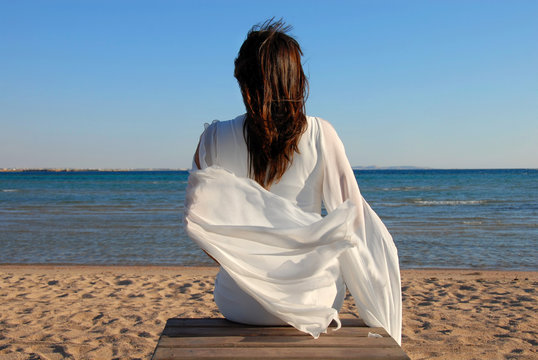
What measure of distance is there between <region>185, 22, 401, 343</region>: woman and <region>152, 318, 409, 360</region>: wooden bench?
0.06m

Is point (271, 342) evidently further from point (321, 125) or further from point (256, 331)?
point (321, 125)

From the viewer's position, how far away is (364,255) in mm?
2166

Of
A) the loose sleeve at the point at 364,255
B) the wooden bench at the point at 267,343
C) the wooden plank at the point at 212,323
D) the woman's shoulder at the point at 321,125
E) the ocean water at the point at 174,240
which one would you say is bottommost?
the ocean water at the point at 174,240

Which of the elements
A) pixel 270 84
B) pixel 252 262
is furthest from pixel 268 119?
pixel 252 262

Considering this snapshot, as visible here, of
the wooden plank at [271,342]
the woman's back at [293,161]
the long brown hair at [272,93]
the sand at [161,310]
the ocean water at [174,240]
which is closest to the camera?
the wooden plank at [271,342]

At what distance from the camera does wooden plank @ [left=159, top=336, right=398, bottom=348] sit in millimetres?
1821

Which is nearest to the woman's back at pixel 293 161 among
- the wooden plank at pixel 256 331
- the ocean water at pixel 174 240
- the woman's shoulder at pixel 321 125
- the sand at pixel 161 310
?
the woman's shoulder at pixel 321 125

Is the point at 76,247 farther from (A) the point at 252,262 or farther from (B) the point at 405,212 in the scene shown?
(B) the point at 405,212

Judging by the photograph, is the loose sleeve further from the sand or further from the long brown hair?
the sand

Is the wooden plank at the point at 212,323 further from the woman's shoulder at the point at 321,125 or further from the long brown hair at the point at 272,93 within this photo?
the woman's shoulder at the point at 321,125

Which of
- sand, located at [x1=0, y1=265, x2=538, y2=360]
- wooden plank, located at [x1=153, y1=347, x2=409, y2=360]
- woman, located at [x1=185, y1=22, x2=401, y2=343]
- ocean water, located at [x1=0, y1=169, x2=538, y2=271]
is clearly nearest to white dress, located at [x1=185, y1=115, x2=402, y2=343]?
woman, located at [x1=185, y1=22, x2=401, y2=343]

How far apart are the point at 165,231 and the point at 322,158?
431 inches

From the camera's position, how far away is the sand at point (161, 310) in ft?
13.4

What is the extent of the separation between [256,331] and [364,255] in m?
0.56
